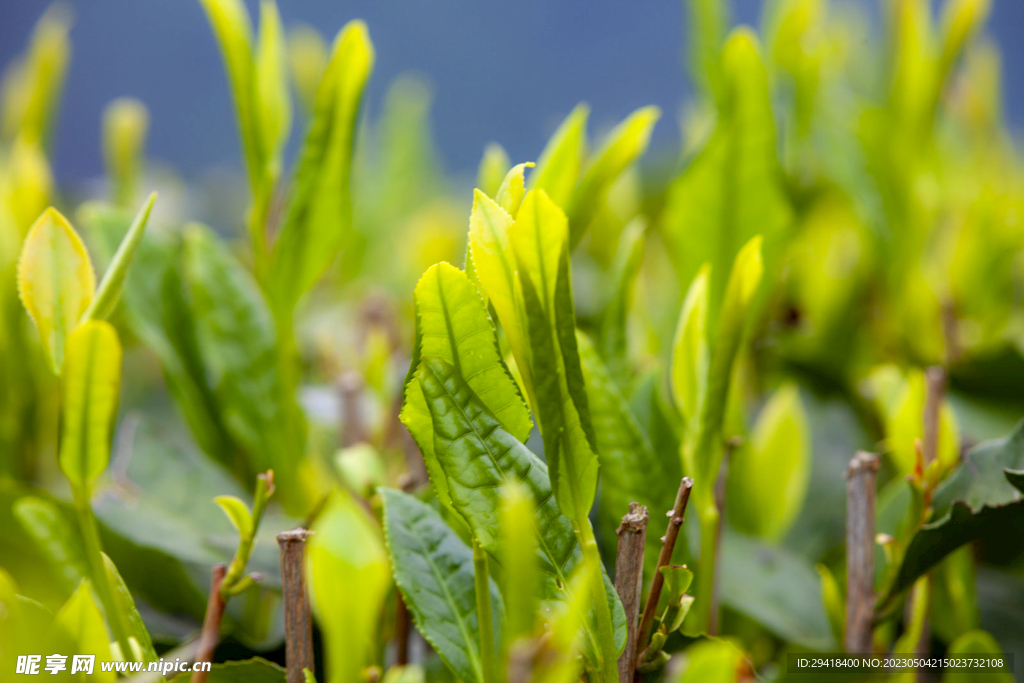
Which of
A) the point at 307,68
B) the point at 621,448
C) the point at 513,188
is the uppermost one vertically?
the point at 307,68

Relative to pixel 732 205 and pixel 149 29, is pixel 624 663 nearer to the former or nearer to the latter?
pixel 732 205

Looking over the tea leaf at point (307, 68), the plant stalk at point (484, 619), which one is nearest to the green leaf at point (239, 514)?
the plant stalk at point (484, 619)

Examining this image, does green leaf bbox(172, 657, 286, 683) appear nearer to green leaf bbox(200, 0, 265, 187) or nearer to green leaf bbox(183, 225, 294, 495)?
green leaf bbox(183, 225, 294, 495)

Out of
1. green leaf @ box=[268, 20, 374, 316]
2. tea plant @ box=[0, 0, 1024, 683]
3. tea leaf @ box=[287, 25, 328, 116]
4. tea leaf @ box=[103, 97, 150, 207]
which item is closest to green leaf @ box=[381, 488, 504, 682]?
tea plant @ box=[0, 0, 1024, 683]

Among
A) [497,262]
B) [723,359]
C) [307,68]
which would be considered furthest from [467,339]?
[307,68]

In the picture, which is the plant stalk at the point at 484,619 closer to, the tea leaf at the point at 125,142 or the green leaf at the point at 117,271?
the green leaf at the point at 117,271

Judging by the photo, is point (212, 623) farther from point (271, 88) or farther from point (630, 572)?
point (271, 88)
